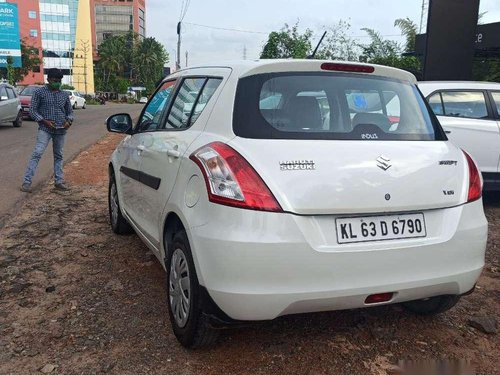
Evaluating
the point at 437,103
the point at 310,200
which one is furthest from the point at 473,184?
the point at 437,103

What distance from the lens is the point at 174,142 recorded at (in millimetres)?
3246

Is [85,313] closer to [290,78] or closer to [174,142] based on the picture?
[174,142]

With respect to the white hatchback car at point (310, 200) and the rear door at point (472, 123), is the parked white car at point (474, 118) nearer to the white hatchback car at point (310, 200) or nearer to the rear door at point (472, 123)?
the rear door at point (472, 123)

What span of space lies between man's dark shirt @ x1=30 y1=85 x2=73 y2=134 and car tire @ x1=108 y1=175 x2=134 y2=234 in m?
2.67

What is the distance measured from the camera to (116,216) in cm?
511

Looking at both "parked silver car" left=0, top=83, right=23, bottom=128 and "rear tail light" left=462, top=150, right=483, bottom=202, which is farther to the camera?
"parked silver car" left=0, top=83, right=23, bottom=128

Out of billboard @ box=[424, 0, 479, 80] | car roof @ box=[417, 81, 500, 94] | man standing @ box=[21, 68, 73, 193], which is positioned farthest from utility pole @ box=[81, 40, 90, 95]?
car roof @ box=[417, 81, 500, 94]

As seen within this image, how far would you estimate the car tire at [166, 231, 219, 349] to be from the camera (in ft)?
8.87

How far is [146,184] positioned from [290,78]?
1.41 meters

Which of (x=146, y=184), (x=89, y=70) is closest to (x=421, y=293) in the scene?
(x=146, y=184)

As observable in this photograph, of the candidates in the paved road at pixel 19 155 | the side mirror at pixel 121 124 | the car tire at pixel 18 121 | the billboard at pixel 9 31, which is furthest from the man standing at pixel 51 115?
the billboard at pixel 9 31

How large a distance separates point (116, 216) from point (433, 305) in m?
3.19

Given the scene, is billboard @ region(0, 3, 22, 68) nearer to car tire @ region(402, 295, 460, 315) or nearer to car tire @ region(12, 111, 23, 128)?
car tire @ region(12, 111, 23, 128)

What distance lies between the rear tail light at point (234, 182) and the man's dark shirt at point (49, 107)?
5.45m
